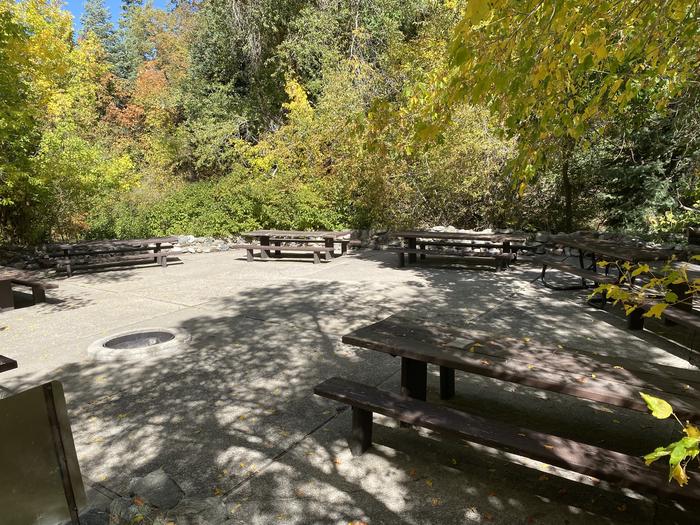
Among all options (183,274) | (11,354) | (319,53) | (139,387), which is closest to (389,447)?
(139,387)

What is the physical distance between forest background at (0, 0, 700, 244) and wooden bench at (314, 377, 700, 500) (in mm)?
1691

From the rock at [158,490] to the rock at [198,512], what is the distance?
2.2 inches

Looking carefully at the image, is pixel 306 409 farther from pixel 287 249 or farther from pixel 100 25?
pixel 100 25

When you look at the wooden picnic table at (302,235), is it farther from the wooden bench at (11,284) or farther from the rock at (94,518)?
the rock at (94,518)

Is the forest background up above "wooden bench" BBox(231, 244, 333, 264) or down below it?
above

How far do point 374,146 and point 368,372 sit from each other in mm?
1969

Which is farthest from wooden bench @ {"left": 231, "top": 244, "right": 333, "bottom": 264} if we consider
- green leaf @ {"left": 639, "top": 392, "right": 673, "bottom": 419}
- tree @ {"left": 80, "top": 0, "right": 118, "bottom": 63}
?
tree @ {"left": 80, "top": 0, "right": 118, "bottom": 63}

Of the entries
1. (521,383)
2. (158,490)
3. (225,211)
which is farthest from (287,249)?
(521,383)

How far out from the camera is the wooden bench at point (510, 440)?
6.62 feet

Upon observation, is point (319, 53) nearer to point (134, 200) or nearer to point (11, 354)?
point (134, 200)

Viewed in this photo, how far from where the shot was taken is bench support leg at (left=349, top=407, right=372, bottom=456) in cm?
292

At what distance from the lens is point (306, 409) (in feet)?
11.6

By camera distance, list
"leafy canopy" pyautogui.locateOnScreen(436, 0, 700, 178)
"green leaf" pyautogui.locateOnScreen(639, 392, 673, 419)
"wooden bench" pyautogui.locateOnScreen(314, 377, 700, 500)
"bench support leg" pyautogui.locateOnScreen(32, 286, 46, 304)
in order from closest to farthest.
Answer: "green leaf" pyautogui.locateOnScreen(639, 392, 673, 419)
"wooden bench" pyautogui.locateOnScreen(314, 377, 700, 500)
"leafy canopy" pyautogui.locateOnScreen(436, 0, 700, 178)
"bench support leg" pyautogui.locateOnScreen(32, 286, 46, 304)

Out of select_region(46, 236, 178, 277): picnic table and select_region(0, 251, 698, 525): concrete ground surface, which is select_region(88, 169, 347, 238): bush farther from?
select_region(0, 251, 698, 525): concrete ground surface
